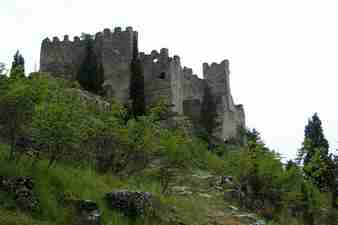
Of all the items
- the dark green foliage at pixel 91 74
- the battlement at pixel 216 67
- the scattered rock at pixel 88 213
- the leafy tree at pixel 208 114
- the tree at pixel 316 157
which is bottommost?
the scattered rock at pixel 88 213

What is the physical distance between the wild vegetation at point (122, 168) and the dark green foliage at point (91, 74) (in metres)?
12.3

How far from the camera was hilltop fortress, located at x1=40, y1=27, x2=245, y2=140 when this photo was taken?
4091cm

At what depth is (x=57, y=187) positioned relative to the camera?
1381 cm

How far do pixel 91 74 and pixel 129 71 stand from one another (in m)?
3.62

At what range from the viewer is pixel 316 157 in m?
24.4

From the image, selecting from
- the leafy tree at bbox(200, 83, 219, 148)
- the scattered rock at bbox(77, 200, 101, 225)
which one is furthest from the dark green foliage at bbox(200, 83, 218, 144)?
the scattered rock at bbox(77, 200, 101, 225)

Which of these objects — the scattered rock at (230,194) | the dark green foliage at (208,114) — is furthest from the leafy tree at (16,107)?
the dark green foliage at (208,114)

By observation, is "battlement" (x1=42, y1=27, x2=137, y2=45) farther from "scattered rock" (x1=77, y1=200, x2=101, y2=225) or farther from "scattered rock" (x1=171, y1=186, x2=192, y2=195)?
"scattered rock" (x1=77, y1=200, x2=101, y2=225)

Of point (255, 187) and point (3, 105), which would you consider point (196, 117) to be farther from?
point (3, 105)

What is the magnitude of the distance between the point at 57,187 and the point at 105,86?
26.7 meters

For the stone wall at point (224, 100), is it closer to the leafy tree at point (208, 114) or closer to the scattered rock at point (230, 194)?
the leafy tree at point (208, 114)

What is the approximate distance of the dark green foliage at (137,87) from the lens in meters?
35.9

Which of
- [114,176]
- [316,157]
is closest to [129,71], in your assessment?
[316,157]

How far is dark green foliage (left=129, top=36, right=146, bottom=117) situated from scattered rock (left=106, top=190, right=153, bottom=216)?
67.4ft
